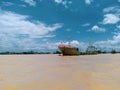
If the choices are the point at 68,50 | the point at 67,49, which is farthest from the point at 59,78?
the point at 68,50

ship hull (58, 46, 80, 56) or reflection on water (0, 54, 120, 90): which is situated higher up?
ship hull (58, 46, 80, 56)

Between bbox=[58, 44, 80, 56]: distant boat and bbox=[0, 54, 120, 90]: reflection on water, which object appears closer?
bbox=[0, 54, 120, 90]: reflection on water

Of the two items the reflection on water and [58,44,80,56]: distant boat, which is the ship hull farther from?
the reflection on water

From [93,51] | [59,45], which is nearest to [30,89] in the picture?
[59,45]

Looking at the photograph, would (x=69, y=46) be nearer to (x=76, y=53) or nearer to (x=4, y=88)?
(x=76, y=53)

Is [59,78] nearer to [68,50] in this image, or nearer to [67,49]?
[67,49]

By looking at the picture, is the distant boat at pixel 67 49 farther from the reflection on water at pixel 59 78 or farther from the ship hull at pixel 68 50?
the reflection on water at pixel 59 78

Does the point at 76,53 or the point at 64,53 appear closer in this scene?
the point at 64,53

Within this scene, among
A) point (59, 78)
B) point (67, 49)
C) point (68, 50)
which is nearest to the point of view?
point (59, 78)

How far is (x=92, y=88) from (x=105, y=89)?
55cm

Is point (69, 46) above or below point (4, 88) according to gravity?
above

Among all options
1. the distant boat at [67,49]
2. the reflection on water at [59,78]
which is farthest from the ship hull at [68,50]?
the reflection on water at [59,78]

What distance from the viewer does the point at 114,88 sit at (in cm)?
873

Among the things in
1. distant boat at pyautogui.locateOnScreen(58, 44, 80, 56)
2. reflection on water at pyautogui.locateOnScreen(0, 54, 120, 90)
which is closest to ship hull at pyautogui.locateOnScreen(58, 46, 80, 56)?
distant boat at pyautogui.locateOnScreen(58, 44, 80, 56)
